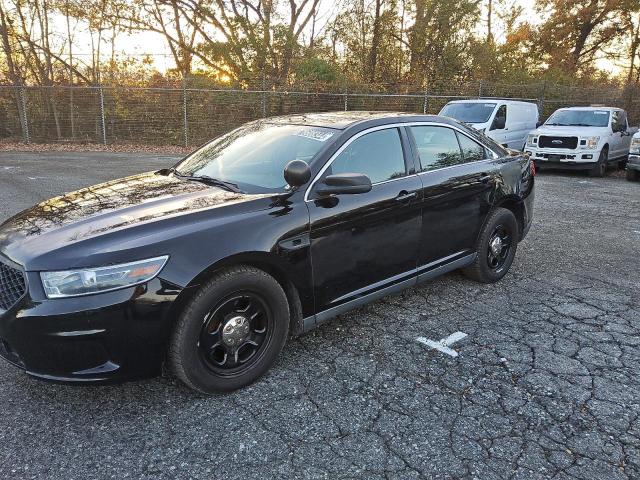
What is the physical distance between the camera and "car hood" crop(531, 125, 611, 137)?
12305 mm

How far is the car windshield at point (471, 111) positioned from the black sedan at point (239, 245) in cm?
895

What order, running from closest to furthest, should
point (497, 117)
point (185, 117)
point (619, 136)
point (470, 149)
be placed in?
1. point (470, 149)
2. point (497, 117)
3. point (619, 136)
4. point (185, 117)

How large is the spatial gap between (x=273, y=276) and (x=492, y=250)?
8.31ft

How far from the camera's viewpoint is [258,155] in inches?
146

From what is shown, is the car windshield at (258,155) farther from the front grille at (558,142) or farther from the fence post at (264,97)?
the fence post at (264,97)

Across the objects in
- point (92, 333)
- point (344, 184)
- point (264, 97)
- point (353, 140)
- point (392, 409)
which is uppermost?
point (264, 97)

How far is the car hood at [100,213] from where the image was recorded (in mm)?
2688

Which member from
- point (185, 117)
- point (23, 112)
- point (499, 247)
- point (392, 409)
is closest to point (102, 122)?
point (23, 112)

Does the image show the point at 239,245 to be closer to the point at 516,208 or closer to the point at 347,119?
the point at 347,119

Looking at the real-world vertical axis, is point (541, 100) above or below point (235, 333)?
above

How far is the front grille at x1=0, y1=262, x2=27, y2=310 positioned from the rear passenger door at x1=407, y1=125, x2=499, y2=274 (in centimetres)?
272

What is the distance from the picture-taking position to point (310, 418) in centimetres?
275

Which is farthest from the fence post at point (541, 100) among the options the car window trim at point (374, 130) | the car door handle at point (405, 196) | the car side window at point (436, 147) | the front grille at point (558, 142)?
the car door handle at point (405, 196)

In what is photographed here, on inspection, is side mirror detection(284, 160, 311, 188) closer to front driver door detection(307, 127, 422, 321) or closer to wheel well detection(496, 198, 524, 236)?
front driver door detection(307, 127, 422, 321)
